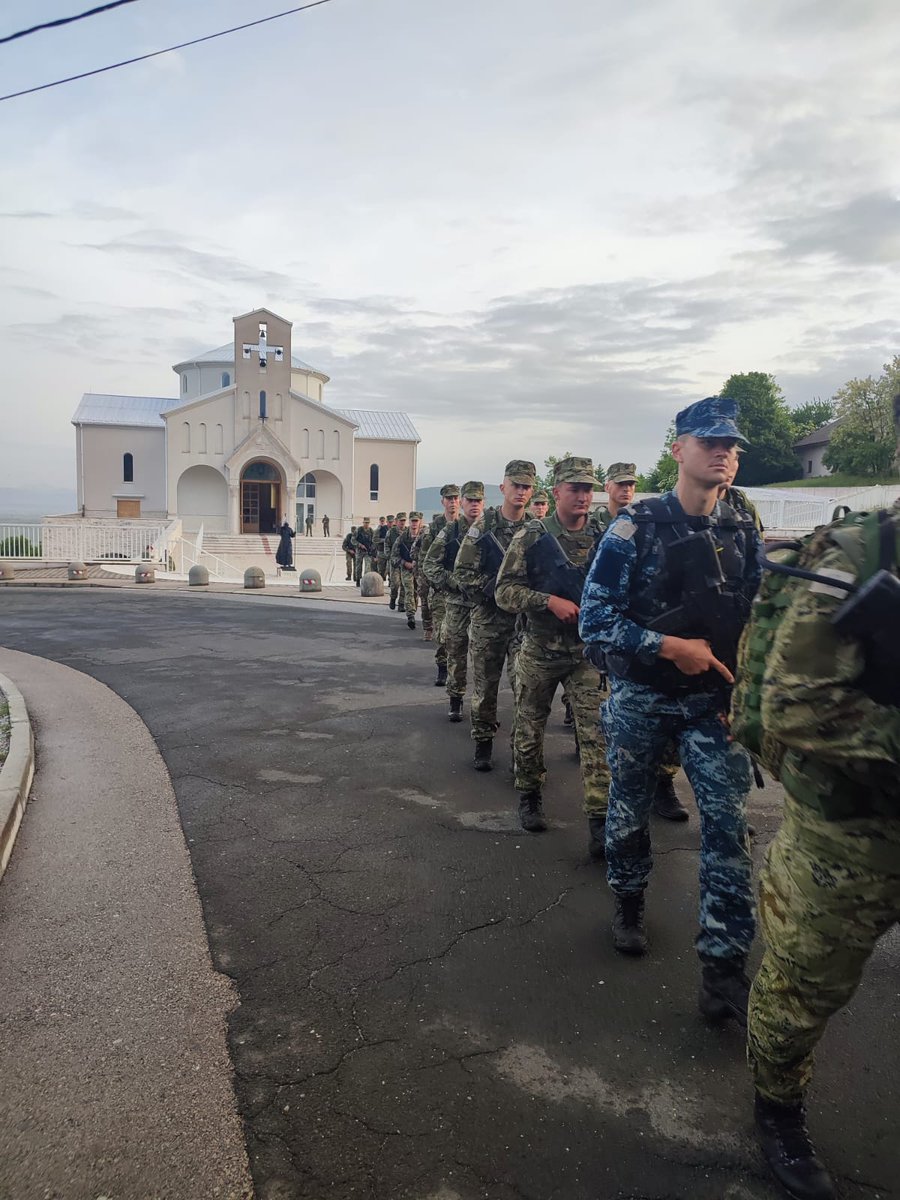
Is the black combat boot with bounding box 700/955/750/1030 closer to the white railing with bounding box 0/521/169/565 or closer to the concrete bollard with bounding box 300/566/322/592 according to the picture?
the concrete bollard with bounding box 300/566/322/592

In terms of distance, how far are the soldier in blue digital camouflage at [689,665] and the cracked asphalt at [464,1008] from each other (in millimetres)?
330

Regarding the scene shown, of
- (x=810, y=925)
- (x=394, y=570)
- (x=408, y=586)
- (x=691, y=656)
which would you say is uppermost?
(x=394, y=570)

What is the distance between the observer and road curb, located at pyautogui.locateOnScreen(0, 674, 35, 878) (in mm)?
4207

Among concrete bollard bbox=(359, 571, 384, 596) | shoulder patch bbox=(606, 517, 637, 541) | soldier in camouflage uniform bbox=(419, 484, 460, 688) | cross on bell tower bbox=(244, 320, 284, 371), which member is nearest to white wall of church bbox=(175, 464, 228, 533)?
cross on bell tower bbox=(244, 320, 284, 371)

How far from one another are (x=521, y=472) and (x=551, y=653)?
75.3 inches

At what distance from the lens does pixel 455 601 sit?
7.21 metres

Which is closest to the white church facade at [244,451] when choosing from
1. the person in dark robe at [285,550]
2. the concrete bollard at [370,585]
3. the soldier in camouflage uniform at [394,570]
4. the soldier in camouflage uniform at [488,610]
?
the person in dark robe at [285,550]

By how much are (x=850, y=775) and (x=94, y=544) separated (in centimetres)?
3178

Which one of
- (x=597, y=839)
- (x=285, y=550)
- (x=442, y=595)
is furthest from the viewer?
(x=285, y=550)

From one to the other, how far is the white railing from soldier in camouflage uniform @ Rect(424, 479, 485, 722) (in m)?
22.7

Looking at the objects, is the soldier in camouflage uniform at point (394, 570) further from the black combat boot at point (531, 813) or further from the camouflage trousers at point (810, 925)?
the camouflage trousers at point (810, 925)

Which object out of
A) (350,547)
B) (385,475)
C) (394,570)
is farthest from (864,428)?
(394,570)

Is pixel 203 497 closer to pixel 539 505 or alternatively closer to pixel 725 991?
pixel 539 505

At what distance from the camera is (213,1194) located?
2.06 metres
